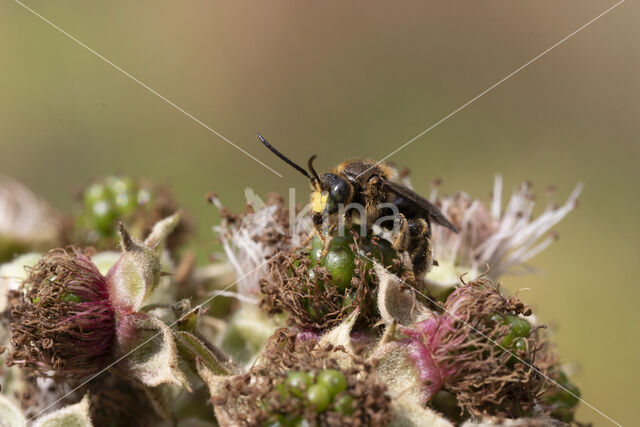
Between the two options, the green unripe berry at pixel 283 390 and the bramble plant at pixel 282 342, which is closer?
the green unripe berry at pixel 283 390

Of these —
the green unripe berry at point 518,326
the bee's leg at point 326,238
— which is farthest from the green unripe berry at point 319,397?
the green unripe berry at point 518,326

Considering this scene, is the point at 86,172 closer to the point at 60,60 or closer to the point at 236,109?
the point at 60,60

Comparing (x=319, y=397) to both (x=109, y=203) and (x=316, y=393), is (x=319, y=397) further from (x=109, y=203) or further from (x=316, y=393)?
(x=109, y=203)

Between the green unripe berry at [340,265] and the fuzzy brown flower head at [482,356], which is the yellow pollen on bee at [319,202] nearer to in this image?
the green unripe berry at [340,265]

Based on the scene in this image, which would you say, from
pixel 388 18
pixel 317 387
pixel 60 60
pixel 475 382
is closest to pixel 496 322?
pixel 475 382

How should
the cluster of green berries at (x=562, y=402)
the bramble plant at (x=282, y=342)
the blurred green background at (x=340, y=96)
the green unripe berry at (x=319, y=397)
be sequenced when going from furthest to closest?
1. the blurred green background at (x=340, y=96)
2. the cluster of green berries at (x=562, y=402)
3. the bramble plant at (x=282, y=342)
4. the green unripe berry at (x=319, y=397)

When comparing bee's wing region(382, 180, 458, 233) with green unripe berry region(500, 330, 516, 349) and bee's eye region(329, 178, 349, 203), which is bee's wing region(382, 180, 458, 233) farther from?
green unripe berry region(500, 330, 516, 349)

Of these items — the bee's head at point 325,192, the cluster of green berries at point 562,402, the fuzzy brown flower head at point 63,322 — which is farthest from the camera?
the cluster of green berries at point 562,402

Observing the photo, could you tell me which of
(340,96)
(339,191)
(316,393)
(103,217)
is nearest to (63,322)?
(316,393)
